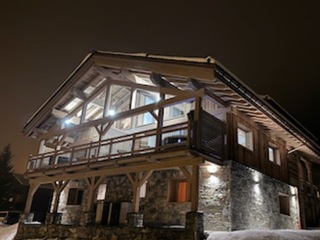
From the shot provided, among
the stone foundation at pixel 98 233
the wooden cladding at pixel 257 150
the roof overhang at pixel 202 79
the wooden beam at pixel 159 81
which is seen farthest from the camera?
the wooden beam at pixel 159 81

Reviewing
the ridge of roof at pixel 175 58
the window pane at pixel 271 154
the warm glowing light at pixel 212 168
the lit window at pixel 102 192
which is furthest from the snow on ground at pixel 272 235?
the lit window at pixel 102 192

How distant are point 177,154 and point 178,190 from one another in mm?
3072

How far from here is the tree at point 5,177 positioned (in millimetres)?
31742

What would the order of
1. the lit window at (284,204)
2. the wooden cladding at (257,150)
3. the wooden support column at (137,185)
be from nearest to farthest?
the wooden support column at (137,185)
the wooden cladding at (257,150)
the lit window at (284,204)

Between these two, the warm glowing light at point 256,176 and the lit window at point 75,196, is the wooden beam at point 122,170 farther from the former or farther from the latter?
the warm glowing light at point 256,176

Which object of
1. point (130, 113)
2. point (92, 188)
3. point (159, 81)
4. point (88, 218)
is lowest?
point (88, 218)

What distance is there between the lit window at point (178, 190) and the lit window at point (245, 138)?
9.30 ft

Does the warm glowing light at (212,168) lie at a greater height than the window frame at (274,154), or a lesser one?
lesser

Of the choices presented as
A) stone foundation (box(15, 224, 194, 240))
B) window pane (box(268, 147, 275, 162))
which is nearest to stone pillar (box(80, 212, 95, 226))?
stone foundation (box(15, 224, 194, 240))

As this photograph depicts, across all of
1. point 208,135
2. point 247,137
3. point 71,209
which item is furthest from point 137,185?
point 71,209

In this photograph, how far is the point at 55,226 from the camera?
12.5 metres

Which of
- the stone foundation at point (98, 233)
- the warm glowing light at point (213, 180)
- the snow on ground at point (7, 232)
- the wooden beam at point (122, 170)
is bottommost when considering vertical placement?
the snow on ground at point (7, 232)

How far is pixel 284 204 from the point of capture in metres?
14.1

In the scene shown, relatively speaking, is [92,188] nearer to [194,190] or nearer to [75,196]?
[75,196]
